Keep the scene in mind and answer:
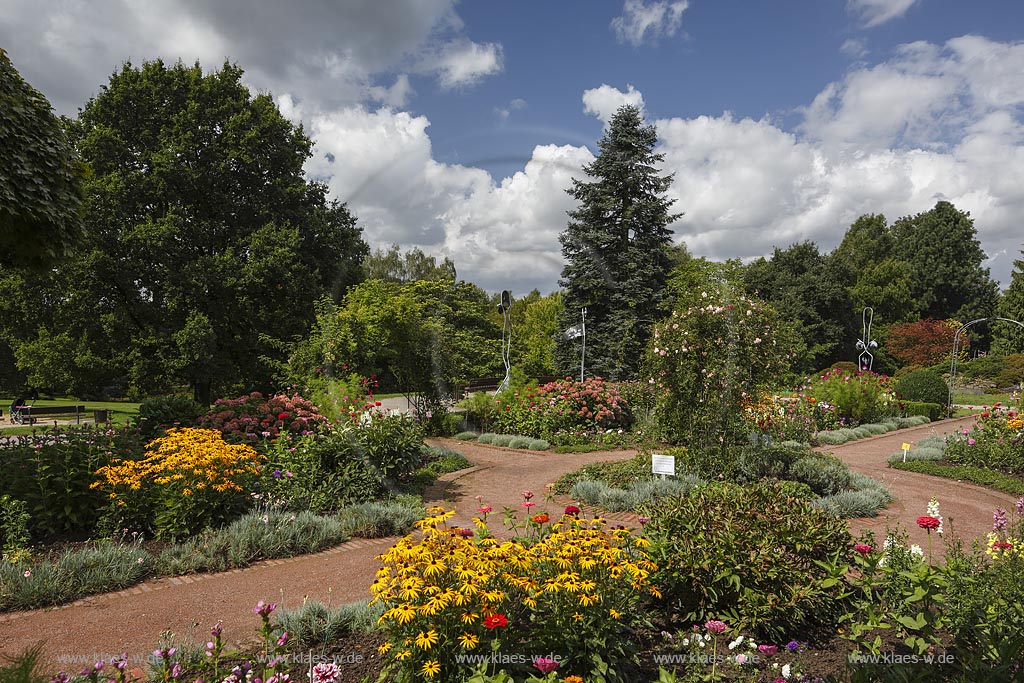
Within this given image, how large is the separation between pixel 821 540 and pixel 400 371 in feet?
38.1

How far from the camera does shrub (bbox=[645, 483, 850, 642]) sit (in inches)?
143

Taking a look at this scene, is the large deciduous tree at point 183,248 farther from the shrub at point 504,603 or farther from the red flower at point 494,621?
the red flower at point 494,621

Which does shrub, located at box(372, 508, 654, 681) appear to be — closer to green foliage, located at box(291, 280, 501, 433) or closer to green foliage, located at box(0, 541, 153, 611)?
green foliage, located at box(0, 541, 153, 611)

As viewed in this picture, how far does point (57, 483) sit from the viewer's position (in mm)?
5930

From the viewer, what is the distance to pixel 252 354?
1711 cm

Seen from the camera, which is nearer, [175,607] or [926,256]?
[175,607]

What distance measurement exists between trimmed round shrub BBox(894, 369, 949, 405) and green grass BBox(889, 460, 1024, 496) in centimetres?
A: 1219

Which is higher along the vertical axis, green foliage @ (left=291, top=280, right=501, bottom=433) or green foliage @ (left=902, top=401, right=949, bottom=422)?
green foliage @ (left=291, top=280, right=501, bottom=433)

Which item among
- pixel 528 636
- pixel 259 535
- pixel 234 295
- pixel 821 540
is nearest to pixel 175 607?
pixel 259 535

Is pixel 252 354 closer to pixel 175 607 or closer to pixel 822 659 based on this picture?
pixel 175 607

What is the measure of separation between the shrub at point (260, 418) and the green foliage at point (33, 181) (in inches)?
122

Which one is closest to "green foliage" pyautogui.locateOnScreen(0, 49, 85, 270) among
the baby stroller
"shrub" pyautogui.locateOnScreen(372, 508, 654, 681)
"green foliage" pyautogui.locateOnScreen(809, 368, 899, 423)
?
"shrub" pyautogui.locateOnScreen(372, 508, 654, 681)

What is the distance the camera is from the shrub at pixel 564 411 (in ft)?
45.8

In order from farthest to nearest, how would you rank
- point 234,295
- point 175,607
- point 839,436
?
point 234,295
point 839,436
point 175,607
